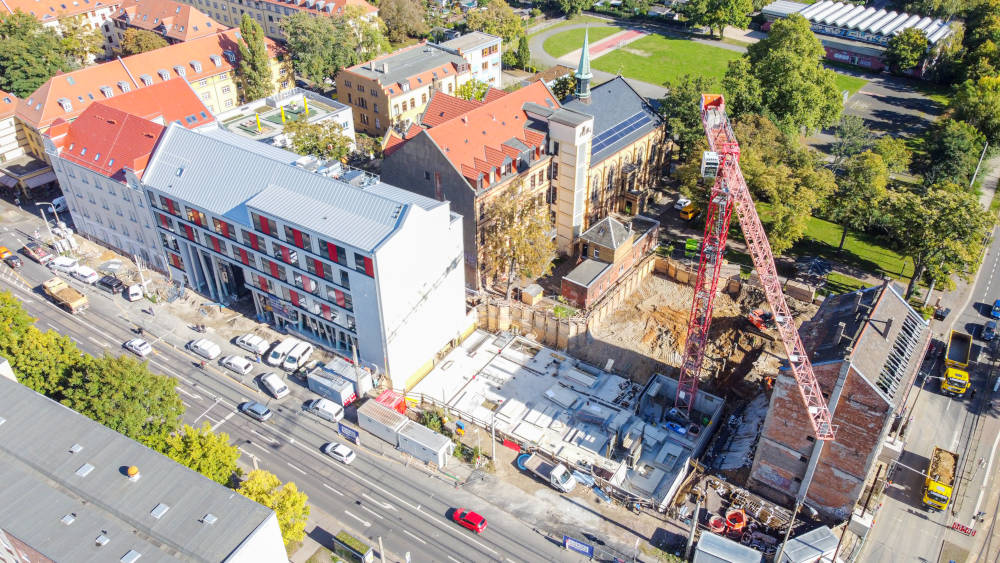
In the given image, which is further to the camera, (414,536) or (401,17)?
(401,17)

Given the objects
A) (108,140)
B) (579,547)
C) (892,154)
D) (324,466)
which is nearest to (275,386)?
(324,466)

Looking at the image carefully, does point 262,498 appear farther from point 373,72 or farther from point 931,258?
point 373,72

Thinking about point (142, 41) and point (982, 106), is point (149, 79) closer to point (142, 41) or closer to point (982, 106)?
point (142, 41)

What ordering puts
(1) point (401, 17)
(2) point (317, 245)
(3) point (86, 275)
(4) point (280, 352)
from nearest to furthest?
(2) point (317, 245) → (4) point (280, 352) → (3) point (86, 275) → (1) point (401, 17)

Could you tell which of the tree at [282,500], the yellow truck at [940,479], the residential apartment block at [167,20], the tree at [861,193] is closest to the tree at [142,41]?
the residential apartment block at [167,20]

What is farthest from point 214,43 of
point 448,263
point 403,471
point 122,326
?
point 403,471

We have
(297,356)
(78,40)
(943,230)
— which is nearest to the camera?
(297,356)
